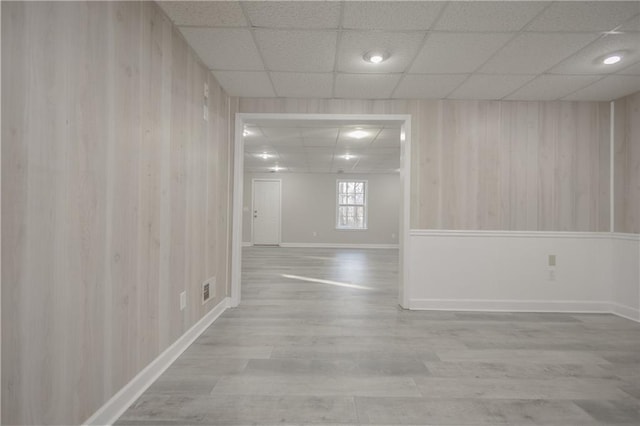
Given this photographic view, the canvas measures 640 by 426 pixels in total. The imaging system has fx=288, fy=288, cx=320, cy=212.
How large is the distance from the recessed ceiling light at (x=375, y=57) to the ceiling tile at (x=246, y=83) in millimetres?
920

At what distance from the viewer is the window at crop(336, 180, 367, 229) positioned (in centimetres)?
925

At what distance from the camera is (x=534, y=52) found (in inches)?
86.2

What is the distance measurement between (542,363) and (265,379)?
1913 mm

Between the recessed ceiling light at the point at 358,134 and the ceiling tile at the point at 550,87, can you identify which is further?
the recessed ceiling light at the point at 358,134

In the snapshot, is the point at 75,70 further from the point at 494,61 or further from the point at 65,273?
the point at 494,61

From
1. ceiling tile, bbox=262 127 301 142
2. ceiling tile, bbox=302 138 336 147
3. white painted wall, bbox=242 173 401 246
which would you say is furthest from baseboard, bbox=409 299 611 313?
white painted wall, bbox=242 173 401 246

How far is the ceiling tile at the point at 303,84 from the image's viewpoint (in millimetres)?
2627

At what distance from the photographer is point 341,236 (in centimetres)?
918

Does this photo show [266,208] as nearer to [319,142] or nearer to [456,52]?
[319,142]

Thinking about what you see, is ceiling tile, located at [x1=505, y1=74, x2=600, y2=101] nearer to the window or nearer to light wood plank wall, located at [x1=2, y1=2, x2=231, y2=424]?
light wood plank wall, located at [x1=2, y1=2, x2=231, y2=424]

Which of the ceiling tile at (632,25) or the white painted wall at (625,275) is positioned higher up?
the ceiling tile at (632,25)

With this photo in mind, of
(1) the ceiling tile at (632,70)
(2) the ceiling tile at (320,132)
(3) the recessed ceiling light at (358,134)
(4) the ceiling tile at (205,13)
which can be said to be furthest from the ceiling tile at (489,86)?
(4) the ceiling tile at (205,13)

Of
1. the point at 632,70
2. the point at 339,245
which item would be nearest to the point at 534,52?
the point at 632,70

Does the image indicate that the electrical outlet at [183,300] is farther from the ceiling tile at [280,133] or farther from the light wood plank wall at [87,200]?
the ceiling tile at [280,133]
